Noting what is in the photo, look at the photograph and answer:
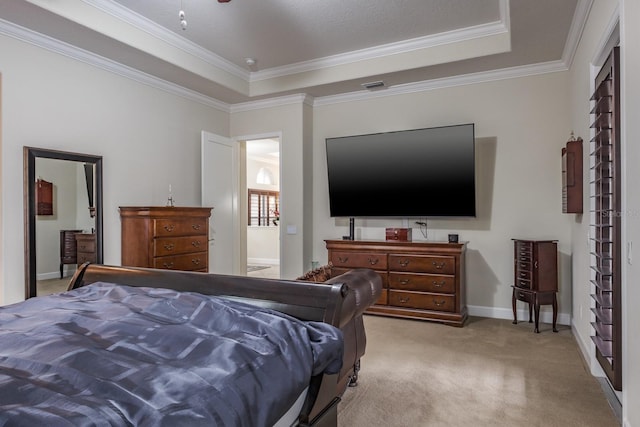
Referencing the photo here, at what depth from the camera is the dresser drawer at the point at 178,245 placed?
4031 millimetres

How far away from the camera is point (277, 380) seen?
1417 mm

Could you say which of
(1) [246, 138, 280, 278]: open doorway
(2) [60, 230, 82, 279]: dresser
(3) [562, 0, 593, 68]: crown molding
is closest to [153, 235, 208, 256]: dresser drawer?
(2) [60, 230, 82, 279]: dresser

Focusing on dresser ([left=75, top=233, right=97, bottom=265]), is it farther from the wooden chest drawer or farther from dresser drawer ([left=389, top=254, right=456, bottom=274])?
dresser drawer ([left=389, top=254, right=456, bottom=274])

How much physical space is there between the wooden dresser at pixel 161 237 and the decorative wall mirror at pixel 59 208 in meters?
0.26

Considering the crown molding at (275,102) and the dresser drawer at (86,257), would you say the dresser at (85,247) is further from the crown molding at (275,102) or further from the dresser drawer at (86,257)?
the crown molding at (275,102)

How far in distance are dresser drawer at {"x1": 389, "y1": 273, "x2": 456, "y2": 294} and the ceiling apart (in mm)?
2268

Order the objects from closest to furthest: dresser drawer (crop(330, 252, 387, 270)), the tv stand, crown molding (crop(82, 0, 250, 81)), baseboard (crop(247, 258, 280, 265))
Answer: crown molding (crop(82, 0, 250, 81))
dresser drawer (crop(330, 252, 387, 270))
the tv stand
baseboard (crop(247, 258, 280, 265))

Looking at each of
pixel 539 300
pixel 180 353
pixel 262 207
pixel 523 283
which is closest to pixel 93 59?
pixel 180 353

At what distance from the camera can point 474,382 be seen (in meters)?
2.86

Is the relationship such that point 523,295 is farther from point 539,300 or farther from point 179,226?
A: point 179,226

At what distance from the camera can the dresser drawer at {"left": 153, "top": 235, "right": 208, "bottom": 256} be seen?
159 inches

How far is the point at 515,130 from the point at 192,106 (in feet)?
12.8

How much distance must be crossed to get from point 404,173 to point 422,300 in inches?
57.5

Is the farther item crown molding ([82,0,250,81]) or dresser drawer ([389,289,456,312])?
dresser drawer ([389,289,456,312])
